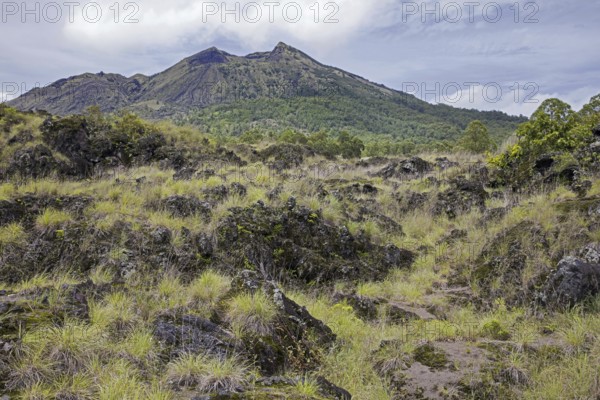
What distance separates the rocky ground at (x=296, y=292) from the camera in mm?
3021

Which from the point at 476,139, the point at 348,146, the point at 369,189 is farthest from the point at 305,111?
the point at 369,189

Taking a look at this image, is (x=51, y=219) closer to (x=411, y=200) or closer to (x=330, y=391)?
(x=330, y=391)

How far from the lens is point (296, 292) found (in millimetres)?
6207

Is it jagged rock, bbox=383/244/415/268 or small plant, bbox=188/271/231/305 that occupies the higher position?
small plant, bbox=188/271/231/305

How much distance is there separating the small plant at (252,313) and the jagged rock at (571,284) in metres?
3.70

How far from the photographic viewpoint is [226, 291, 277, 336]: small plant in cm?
389

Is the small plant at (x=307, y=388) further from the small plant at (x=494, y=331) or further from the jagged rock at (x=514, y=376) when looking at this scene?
the small plant at (x=494, y=331)

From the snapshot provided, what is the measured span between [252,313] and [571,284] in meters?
4.07

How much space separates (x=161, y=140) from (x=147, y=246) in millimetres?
12878

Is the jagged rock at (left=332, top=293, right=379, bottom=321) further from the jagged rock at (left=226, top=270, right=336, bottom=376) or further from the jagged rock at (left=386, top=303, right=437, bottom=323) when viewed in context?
the jagged rock at (left=226, top=270, right=336, bottom=376)

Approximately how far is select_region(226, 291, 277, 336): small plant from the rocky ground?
2cm

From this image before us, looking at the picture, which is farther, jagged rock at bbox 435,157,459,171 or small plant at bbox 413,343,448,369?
jagged rock at bbox 435,157,459,171

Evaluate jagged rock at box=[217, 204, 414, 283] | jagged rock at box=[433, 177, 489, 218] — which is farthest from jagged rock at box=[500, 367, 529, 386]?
jagged rock at box=[433, 177, 489, 218]

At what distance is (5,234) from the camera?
5762 millimetres
